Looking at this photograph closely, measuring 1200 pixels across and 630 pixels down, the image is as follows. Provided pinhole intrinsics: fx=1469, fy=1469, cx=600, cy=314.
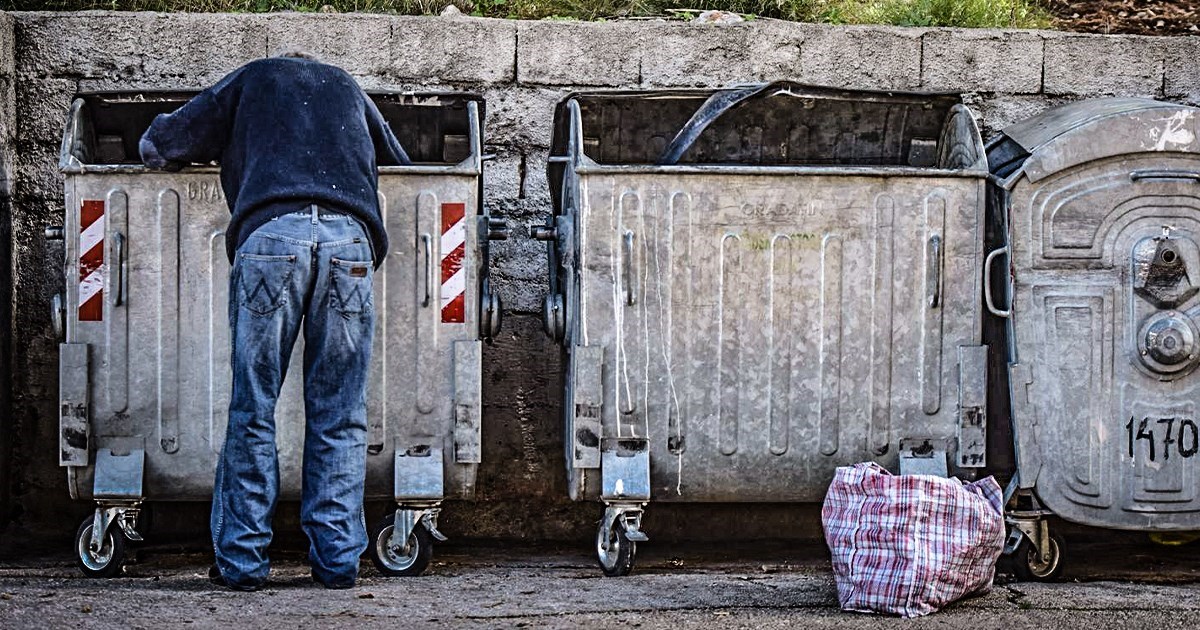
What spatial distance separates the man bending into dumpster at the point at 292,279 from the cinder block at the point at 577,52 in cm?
131

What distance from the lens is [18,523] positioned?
213 inches

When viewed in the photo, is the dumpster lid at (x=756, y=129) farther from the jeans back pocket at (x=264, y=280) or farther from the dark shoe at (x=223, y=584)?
the dark shoe at (x=223, y=584)

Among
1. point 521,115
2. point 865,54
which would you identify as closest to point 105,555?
point 521,115

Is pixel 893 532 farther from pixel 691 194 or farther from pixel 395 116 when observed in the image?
pixel 395 116

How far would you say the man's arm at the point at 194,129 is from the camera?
4289 millimetres

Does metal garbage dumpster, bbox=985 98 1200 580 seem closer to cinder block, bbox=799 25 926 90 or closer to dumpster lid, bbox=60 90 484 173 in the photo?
cinder block, bbox=799 25 926 90

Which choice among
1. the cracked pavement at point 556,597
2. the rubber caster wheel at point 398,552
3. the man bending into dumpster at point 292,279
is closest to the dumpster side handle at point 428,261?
the man bending into dumpster at point 292,279

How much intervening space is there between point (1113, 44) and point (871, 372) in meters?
1.98

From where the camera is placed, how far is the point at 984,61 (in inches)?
224

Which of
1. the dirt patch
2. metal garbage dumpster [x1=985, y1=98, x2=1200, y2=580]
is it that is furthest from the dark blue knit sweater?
the dirt patch

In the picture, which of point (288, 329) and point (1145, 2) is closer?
point (288, 329)

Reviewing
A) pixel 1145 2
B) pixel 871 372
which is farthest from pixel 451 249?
pixel 1145 2

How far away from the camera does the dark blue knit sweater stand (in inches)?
165

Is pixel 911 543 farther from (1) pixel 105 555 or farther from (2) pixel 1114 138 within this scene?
(1) pixel 105 555
